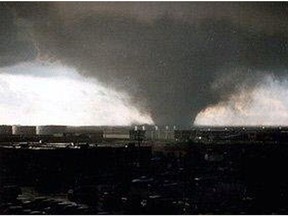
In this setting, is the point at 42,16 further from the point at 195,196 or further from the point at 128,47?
the point at 195,196

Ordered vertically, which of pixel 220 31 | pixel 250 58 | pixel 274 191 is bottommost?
pixel 274 191

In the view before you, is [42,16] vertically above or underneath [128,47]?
above

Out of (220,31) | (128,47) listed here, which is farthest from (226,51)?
(128,47)

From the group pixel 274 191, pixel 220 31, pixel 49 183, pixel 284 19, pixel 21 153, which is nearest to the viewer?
pixel 284 19

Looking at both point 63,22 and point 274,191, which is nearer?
point 63,22

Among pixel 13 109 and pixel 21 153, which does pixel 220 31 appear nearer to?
pixel 13 109

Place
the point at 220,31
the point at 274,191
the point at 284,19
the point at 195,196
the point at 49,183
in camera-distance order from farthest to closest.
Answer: the point at 49,183
the point at 274,191
the point at 195,196
the point at 220,31
the point at 284,19

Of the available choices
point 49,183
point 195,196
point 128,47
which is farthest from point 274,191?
point 49,183
